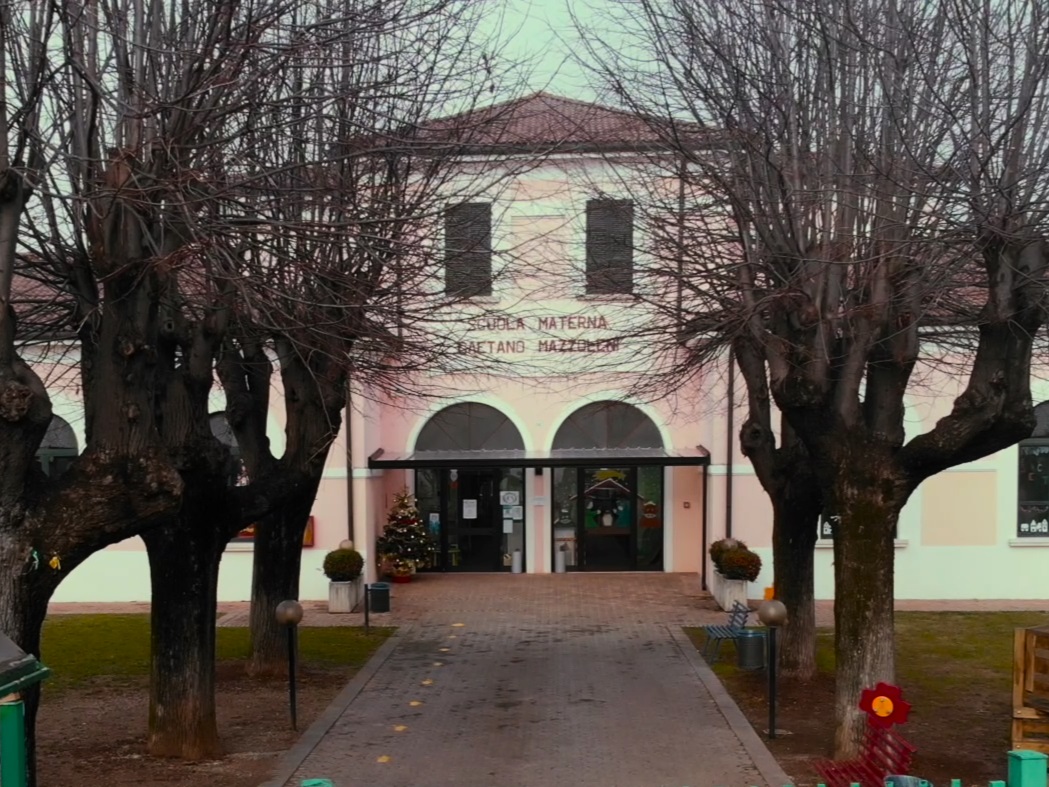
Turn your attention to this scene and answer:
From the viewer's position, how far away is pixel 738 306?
364 inches

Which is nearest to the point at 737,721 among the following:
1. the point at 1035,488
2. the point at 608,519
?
the point at 608,519

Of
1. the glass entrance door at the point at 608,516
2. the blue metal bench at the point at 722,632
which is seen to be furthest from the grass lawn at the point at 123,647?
the glass entrance door at the point at 608,516

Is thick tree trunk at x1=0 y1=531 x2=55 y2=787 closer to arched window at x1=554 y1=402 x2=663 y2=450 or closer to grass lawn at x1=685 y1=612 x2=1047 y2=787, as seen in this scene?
grass lawn at x1=685 y1=612 x2=1047 y2=787

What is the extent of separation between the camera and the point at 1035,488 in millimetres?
17141

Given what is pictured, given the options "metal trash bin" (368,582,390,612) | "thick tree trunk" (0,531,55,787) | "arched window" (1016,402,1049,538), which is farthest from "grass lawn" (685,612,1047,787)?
"thick tree trunk" (0,531,55,787)

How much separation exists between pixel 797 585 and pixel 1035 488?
8775 millimetres

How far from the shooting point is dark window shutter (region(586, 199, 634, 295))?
1064 centimetres

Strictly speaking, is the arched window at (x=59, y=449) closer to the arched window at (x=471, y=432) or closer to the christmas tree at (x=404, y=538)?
the christmas tree at (x=404, y=538)

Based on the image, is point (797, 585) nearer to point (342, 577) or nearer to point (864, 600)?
point (864, 600)

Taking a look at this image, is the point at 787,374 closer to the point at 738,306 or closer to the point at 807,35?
the point at 738,306

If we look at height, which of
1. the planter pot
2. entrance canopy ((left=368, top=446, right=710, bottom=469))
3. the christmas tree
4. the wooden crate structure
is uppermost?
entrance canopy ((left=368, top=446, right=710, bottom=469))

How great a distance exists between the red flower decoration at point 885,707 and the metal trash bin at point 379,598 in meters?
10.1

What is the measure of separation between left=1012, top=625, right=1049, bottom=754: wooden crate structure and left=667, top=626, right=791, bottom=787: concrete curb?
181cm

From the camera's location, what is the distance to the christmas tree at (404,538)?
59.0 ft
